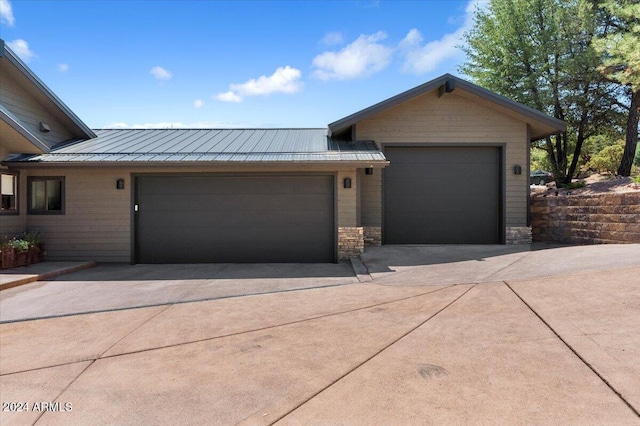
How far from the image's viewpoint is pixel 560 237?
1009 cm

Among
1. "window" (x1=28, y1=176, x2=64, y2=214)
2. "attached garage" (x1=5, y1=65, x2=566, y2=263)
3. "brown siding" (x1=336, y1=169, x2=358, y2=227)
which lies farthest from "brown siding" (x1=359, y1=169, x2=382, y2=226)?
"window" (x1=28, y1=176, x2=64, y2=214)

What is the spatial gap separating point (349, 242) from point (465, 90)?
5.60 metres

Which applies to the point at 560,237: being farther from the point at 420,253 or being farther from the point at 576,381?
the point at 576,381

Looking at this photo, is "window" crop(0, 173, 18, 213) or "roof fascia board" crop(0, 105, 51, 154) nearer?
"roof fascia board" crop(0, 105, 51, 154)

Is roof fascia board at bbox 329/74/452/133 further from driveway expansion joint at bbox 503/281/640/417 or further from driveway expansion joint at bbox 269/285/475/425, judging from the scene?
driveway expansion joint at bbox 503/281/640/417

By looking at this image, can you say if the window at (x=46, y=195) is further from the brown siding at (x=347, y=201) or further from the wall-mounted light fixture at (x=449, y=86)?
the wall-mounted light fixture at (x=449, y=86)

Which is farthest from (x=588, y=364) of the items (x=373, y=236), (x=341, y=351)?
(x=373, y=236)

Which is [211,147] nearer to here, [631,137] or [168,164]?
[168,164]

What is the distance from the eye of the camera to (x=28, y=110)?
10602 mm

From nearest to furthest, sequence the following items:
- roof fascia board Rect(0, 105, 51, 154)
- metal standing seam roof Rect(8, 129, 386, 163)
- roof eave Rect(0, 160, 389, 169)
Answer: roof fascia board Rect(0, 105, 51, 154), roof eave Rect(0, 160, 389, 169), metal standing seam roof Rect(8, 129, 386, 163)

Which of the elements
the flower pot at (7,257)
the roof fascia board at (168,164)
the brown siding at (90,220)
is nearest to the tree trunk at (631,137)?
the roof fascia board at (168,164)

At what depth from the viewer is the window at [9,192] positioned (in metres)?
9.08

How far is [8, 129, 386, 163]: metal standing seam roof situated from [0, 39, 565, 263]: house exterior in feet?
0.23

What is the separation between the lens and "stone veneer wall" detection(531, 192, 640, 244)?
7848 millimetres
